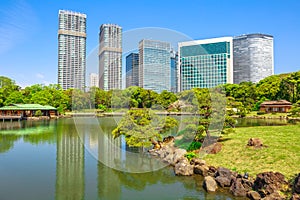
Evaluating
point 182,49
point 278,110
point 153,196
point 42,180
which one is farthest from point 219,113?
point 278,110

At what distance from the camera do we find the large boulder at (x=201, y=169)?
33.9 ft

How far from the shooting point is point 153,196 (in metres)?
8.64

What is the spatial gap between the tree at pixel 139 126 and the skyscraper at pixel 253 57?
9253 cm

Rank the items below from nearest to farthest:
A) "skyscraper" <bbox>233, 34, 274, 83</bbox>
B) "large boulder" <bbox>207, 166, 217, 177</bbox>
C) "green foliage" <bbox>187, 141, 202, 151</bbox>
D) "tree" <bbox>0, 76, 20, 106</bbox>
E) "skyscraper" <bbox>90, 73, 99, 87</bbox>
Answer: "skyscraper" <bbox>90, 73, 99, 87</bbox> → "large boulder" <bbox>207, 166, 217, 177</bbox> → "green foliage" <bbox>187, 141, 202, 151</bbox> → "tree" <bbox>0, 76, 20, 106</bbox> → "skyscraper" <bbox>233, 34, 274, 83</bbox>

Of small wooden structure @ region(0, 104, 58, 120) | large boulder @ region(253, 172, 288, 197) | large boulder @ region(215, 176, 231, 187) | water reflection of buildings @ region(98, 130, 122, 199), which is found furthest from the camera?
small wooden structure @ region(0, 104, 58, 120)

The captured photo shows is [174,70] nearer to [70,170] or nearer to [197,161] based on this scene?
[197,161]

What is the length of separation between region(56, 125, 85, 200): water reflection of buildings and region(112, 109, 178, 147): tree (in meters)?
2.81

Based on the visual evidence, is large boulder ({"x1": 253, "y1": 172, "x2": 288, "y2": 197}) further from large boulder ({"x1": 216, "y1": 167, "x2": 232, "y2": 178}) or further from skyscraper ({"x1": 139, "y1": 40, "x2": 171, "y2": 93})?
skyscraper ({"x1": 139, "y1": 40, "x2": 171, "y2": 93})

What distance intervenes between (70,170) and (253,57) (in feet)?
326

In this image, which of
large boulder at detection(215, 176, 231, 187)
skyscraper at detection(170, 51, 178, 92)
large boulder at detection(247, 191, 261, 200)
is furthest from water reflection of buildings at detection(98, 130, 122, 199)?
skyscraper at detection(170, 51, 178, 92)

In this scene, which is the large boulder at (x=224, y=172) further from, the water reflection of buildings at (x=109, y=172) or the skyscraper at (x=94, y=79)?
the skyscraper at (x=94, y=79)

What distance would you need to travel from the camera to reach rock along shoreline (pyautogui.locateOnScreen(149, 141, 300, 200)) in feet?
25.0

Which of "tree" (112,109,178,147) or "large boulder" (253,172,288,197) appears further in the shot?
"tree" (112,109,178,147)

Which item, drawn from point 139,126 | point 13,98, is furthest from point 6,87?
point 139,126
